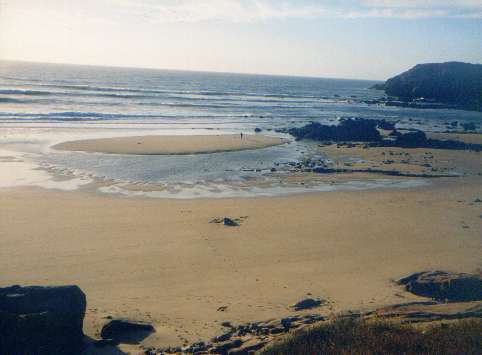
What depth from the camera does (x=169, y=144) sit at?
31828 mm

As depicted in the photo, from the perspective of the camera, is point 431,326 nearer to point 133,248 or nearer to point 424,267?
point 424,267

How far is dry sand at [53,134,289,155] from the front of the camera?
95.0 feet

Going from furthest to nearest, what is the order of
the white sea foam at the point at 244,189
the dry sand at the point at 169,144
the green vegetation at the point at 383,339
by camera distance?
the dry sand at the point at 169,144, the white sea foam at the point at 244,189, the green vegetation at the point at 383,339

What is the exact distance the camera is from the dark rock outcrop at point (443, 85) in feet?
295

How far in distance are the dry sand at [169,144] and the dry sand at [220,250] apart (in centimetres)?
1071

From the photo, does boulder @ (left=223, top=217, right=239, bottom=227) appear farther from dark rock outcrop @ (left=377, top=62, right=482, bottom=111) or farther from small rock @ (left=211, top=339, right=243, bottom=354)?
dark rock outcrop @ (left=377, top=62, right=482, bottom=111)

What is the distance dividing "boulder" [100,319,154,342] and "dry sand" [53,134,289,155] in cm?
2070

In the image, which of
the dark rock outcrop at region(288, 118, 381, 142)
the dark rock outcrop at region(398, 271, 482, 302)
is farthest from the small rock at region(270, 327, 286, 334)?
the dark rock outcrop at region(288, 118, 381, 142)

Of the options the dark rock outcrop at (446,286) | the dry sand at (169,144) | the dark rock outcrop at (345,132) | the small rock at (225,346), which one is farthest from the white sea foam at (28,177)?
the dark rock outcrop at (345,132)

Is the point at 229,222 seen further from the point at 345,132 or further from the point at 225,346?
the point at 345,132

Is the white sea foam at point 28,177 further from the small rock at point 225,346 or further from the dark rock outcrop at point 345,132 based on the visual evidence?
the dark rock outcrop at point 345,132

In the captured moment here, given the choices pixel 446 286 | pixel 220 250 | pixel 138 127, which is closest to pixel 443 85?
pixel 138 127

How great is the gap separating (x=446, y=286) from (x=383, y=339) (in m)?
3.82

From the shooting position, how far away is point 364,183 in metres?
22.4
